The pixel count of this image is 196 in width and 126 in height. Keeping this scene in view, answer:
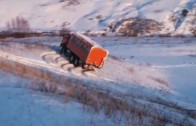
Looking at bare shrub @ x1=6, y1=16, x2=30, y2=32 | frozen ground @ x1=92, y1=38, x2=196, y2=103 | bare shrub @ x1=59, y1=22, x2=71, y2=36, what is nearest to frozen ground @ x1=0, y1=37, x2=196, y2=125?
frozen ground @ x1=92, y1=38, x2=196, y2=103

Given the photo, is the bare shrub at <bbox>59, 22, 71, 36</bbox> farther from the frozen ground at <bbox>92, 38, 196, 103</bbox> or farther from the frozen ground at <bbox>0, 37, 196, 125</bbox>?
the frozen ground at <bbox>0, 37, 196, 125</bbox>

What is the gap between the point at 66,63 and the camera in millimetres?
28891

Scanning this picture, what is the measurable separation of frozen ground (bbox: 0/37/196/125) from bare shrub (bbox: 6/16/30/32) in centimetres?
693

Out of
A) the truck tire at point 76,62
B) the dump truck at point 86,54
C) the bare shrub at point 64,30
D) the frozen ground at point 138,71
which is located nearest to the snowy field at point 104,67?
the frozen ground at point 138,71

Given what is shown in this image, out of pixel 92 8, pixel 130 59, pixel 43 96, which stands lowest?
pixel 92 8

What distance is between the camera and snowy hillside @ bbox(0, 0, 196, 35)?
46.4 metres

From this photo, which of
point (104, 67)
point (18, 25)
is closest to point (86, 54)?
point (104, 67)

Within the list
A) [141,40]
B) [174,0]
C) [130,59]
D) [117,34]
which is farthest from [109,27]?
[130,59]

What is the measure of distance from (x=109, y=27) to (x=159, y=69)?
630 inches

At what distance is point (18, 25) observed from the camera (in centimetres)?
4672

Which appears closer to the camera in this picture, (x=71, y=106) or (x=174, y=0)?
(x=71, y=106)

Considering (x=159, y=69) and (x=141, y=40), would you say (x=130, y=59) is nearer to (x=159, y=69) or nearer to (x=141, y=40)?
(x=159, y=69)

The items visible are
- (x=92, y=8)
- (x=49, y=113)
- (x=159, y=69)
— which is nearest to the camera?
(x=49, y=113)

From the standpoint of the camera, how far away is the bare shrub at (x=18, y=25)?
45.5 metres
